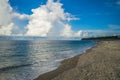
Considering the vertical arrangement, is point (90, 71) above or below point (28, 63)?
above

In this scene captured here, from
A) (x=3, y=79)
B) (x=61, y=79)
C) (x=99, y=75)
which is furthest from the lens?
(x=3, y=79)

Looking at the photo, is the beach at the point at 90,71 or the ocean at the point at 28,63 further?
the ocean at the point at 28,63

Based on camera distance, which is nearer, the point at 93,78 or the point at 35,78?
the point at 93,78

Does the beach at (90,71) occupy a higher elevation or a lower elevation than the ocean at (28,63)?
higher

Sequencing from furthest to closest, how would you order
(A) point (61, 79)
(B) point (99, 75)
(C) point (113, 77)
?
(A) point (61, 79) < (B) point (99, 75) < (C) point (113, 77)

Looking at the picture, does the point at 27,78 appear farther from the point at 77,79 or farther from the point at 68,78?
the point at 77,79

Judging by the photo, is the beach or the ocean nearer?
the beach

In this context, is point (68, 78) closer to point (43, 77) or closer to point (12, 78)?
point (43, 77)

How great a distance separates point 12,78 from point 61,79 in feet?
24.6

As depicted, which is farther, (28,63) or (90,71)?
(28,63)

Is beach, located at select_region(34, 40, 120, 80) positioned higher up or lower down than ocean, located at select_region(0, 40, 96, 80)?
higher up

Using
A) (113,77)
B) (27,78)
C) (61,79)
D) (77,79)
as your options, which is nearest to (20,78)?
(27,78)

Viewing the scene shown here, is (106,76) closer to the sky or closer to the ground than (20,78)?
closer to the sky

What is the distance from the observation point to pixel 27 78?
2066 cm
